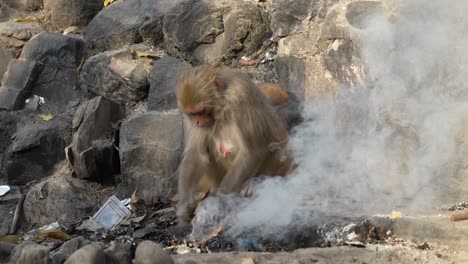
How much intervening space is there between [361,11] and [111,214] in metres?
2.92

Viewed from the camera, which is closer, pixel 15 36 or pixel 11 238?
pixel 11 238

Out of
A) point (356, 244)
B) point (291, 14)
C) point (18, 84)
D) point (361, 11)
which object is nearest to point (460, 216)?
point (356, 244)

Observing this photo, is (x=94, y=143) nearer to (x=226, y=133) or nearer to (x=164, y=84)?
(x=164, y=84)

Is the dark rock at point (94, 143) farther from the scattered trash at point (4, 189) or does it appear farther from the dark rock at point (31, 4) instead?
the dark rock at point (31, 4)

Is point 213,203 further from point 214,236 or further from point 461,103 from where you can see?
point 461,103

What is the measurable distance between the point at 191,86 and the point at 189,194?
3.10ft

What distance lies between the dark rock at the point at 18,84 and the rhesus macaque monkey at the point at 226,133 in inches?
125

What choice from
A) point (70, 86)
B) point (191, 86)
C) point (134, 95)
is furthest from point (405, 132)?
point (70, 86)

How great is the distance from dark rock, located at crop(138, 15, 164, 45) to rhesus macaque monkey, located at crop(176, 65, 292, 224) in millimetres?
2362

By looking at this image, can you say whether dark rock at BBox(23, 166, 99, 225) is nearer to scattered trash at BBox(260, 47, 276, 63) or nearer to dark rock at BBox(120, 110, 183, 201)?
dark rock at BBox(120, 110, 183, 201)

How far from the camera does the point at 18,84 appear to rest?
7.90 meters

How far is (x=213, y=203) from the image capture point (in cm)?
514

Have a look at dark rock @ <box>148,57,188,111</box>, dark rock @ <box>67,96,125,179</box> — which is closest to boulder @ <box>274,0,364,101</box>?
dark rock @ <box>148,57,188,111</box>

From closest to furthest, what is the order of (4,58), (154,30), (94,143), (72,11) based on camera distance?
(94,143) < (154,30) < (4,58) < (72,11)
